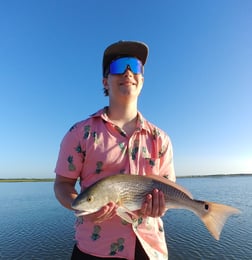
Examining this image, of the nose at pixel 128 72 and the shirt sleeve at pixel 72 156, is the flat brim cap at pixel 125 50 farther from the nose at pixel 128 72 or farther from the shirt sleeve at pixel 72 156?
the shirt sleeve at pixel 72 156

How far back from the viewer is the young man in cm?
309

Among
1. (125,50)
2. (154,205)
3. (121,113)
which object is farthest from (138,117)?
→ (154,205)

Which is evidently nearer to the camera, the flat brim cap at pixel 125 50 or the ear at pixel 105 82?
the flat brim cap at pixel 125 50

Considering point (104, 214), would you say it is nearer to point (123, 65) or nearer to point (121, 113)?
point (121, 113)

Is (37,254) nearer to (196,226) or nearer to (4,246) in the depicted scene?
(4,246)

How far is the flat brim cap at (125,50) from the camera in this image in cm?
397

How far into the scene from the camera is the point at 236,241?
70.3ft

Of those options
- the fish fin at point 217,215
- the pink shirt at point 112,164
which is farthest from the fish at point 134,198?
the pink shirt at point 112,164

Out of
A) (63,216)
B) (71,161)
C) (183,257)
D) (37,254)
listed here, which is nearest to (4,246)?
(37,254)

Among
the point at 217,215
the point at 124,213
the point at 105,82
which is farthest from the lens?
the point at 105,82

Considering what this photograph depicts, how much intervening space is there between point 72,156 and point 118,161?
53 cm

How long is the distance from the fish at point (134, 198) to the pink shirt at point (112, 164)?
24cm

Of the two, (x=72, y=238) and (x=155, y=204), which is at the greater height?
(x=155, y=204)

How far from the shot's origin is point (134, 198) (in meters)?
3.14
